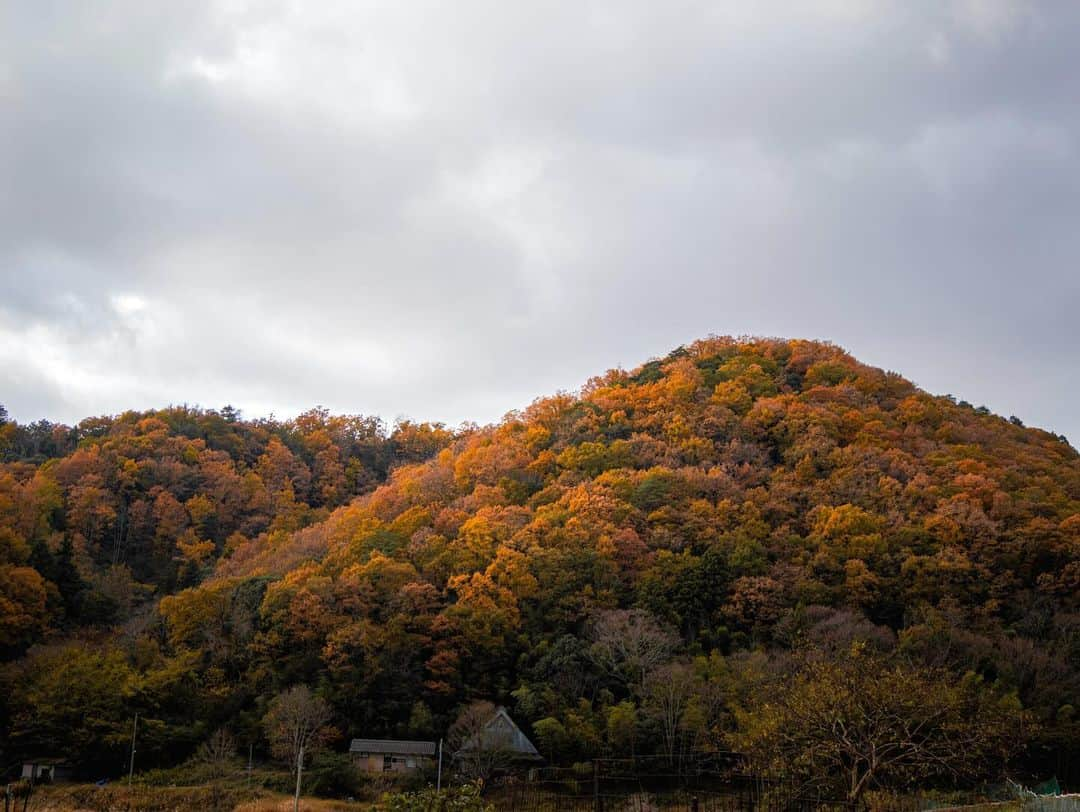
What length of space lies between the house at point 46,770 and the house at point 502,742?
1329cm

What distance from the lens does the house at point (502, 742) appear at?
2789cm

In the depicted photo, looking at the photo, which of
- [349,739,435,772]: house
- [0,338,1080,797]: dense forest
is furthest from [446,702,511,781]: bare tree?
[0,338,1080,797]: dense forest

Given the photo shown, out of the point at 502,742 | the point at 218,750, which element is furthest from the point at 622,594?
the point at 218,750

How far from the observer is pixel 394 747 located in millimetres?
30875

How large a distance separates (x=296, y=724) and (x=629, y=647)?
39.7 ft

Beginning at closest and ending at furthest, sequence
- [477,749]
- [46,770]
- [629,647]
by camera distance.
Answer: [477,749] < [46,770] < [629,647]

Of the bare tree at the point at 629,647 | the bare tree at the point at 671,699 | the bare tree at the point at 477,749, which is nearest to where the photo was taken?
the bare tree at the point at 477,749

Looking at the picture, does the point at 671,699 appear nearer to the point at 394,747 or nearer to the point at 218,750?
the point at 394,747

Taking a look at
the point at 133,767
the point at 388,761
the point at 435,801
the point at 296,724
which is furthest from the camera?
the point at 388,761

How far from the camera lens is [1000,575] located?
36094 millimetres

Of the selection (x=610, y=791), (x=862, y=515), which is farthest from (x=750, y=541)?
(x=610, y=791)

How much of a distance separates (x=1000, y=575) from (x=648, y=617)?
14549 mm

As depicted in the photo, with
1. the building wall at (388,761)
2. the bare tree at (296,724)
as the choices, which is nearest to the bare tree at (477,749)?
the building wall at (388,761)

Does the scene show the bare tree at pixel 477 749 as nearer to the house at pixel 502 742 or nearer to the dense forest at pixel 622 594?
the house at pixel 502 742
